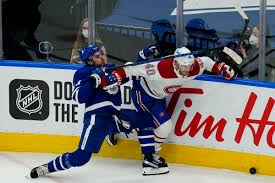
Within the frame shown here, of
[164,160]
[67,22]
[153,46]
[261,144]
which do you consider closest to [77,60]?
[67,22]

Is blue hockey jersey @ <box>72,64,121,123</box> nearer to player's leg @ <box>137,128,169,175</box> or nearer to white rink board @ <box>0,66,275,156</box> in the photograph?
player's leg @ <box>137,128,169,175</box>

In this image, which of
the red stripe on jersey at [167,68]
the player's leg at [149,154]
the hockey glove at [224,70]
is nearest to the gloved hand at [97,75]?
the red stripe on jersey at [167,68]

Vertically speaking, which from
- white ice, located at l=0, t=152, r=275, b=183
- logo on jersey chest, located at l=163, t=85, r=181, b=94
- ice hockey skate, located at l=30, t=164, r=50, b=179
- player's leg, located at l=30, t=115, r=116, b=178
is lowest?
white ice, located at l=0, t=152, r=275, b=183

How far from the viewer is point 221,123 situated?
4.34 metres

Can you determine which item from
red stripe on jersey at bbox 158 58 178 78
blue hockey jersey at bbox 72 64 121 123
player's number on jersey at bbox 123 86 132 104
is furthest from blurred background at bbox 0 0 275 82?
blue hockey jersey at bbox 72 64 121 123

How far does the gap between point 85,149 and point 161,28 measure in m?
1.04

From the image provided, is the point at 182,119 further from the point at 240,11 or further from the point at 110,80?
the point at 240,11

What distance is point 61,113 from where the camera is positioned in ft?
15.8

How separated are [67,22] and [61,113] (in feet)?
2.18

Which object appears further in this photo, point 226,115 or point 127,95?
point 127,95

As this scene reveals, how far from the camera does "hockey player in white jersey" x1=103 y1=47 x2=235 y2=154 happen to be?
4211mm

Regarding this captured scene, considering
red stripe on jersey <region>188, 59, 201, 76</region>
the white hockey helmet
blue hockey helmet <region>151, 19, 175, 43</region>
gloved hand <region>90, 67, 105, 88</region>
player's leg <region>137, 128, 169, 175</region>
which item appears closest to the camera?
gloved hand <region>90, 67, 105, 88</region>

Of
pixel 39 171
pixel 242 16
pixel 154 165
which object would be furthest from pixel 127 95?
pixel 242 16

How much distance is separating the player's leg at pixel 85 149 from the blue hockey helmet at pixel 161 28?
725mm
